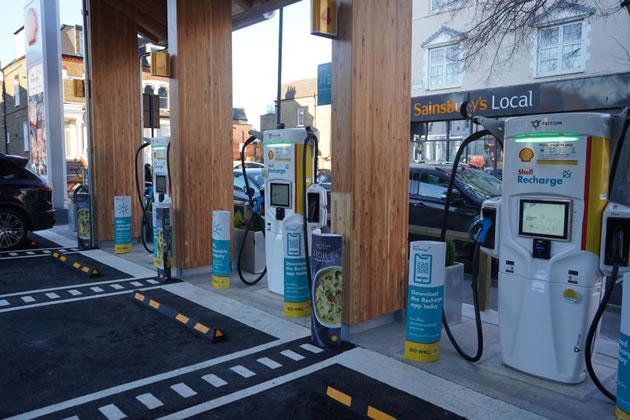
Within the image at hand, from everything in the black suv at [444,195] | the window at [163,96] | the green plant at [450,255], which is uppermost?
the window at [163,96]

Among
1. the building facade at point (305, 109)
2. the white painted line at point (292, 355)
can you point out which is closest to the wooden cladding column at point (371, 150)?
the white painted line at point (292, 355)

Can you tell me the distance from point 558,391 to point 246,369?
2394 millimetres

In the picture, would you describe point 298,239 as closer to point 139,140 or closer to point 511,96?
point 139,140

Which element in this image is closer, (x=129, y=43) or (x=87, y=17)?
(x=87, y=17)

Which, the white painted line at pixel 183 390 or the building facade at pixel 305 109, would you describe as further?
the building facade at pixel 305 109

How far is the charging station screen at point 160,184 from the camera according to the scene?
8.46 metres

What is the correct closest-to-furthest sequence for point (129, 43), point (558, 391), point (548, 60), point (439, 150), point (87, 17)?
point (558, 391), point (87, 17), point (129, 43), point (548, 60), point (439, 150)

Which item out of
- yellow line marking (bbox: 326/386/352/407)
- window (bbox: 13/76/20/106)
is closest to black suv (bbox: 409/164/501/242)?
yellow line marking (bbox: 326/386/352/407)

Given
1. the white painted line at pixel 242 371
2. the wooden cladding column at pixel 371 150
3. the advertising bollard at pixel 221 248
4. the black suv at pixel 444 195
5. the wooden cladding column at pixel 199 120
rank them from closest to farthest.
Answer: the white painted line at pixel 242 371 → the wooden cladding column at pixel 371 150 → the advertising bollard at pixel 221 248 → the wooden cladding column at pixel 199 120 → the black suv at pixel 444 195

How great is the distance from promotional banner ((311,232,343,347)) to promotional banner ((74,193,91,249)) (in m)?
6.61

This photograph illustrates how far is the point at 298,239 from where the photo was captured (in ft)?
19.4

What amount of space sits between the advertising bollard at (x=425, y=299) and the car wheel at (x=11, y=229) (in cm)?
823

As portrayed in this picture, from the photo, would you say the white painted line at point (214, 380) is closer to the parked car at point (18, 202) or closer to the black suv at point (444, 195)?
the black suv at point (444, 195)

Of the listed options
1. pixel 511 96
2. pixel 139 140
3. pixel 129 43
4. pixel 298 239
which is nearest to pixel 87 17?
pixel 129 43
